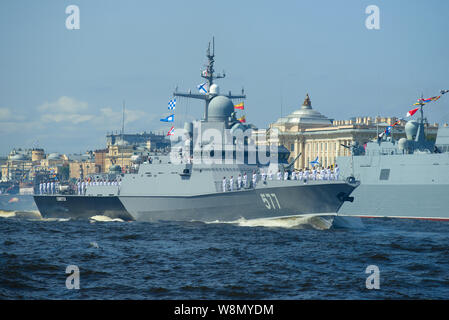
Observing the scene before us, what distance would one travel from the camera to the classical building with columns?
7450cm

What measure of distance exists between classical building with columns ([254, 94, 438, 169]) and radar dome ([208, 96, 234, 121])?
39372 mm

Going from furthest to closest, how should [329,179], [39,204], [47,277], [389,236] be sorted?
[39,204], [329,179], [389,236], [47,277]

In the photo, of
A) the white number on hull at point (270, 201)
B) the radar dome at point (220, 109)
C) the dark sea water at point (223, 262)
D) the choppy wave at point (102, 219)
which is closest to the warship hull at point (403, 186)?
the radar dome at point (220, 109)

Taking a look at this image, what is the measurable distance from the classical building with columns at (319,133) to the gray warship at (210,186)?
3997 cm

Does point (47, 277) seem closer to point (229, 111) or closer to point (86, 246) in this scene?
point (86, 246)

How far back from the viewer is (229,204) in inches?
1054

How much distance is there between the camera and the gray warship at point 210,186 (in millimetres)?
25455

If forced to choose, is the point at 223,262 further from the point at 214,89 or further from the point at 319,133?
the point at 319,133

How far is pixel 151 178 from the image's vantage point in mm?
29984

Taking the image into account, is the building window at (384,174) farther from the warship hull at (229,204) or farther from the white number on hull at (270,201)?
the white number on hull at (270,201)

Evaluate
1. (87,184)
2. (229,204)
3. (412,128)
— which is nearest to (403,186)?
(412,128)
